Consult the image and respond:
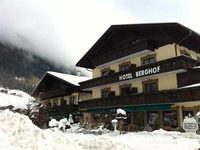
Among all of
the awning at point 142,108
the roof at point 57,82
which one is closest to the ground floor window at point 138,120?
the awning at point 142,108

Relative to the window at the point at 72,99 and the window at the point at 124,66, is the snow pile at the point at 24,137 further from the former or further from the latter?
the window at the point at 72,99

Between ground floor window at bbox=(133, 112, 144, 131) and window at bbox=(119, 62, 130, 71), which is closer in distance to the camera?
ground floor window at bbox=(133, 112, 144, 131)

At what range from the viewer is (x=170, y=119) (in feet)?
83.9

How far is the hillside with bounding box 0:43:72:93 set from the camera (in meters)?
150

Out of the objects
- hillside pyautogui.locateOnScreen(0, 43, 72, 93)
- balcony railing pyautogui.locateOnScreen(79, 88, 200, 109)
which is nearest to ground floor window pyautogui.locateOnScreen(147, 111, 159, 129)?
balcony railing pyautogui.locateOnScreen(79, 88, 200, 109)

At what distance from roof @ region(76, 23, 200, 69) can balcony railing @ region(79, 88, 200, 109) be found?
4928mm

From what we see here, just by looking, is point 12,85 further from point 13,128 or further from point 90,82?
point 13,128

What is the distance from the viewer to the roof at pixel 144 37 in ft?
86.7

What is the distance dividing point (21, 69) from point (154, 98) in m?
146

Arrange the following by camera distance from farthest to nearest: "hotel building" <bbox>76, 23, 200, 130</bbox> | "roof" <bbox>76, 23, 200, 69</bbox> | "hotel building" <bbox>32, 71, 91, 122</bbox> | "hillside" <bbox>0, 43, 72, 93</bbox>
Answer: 1. "hillside" <bbox>0, 43, 72, 93</bbox>
2. "hotel building" <bbox>32, 71, 91, 122</bbox>
3. "roof" <bbox>76, 23, 200, 69</bbox>
4. "hotel building" <bbox>76, 23, 200, 130</bbox>

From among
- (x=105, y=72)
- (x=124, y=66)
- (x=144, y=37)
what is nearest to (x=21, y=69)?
(x=105, y=72)

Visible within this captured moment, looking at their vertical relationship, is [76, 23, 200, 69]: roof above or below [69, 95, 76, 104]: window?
above

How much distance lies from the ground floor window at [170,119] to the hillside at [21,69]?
11155 cm

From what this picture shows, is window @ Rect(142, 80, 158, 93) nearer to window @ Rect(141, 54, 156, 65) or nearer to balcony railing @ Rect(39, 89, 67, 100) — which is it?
window @ Rect(141, 54, 156, 65)
